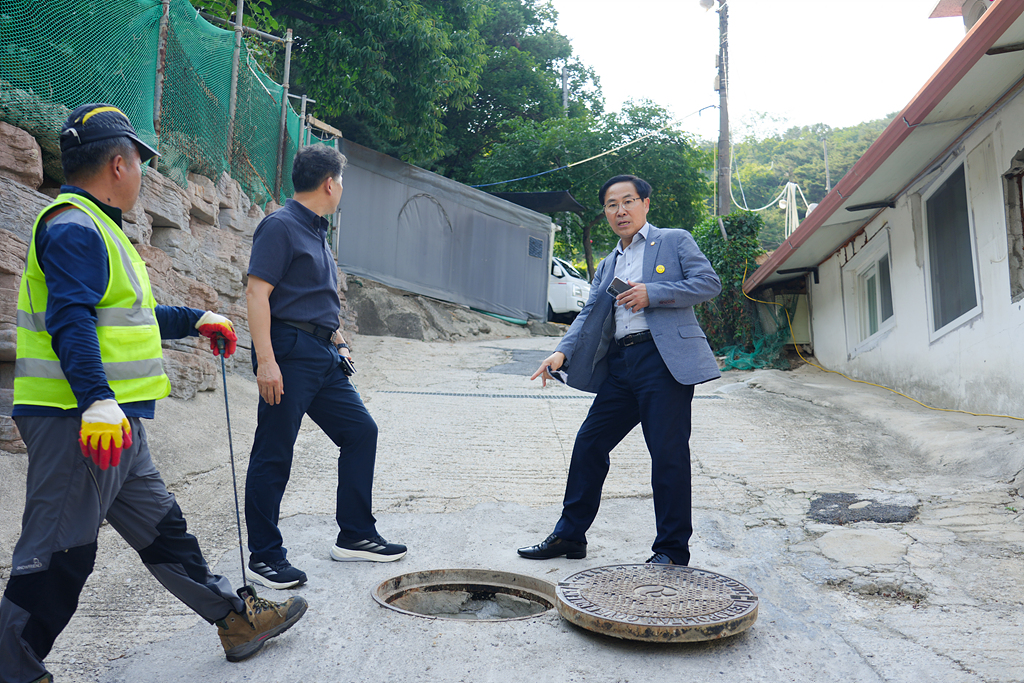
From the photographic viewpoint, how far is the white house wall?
5488mm

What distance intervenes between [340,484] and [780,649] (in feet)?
6.53

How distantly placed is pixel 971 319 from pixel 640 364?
4.18 m

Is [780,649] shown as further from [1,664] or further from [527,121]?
[527,121]

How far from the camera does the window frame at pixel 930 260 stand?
6.00m

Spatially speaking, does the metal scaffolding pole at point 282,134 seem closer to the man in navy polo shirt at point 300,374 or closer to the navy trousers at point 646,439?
the man in navy polo shirt at point 300,374

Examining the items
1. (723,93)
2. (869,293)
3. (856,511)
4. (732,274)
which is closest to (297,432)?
(856,511)

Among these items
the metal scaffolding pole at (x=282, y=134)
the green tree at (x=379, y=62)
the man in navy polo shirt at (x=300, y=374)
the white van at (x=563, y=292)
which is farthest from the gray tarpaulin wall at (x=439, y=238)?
the man in navy polo shirt at (x=300, y=374)

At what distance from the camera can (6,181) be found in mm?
4105

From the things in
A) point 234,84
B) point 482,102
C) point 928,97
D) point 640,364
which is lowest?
point 640,364

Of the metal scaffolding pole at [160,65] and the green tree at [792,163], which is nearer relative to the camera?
the metal scaffolding pole at [160,65]

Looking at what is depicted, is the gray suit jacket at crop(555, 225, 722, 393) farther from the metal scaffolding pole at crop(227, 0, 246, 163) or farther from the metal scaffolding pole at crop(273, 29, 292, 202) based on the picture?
the metal scaffolding pole at crop(273, 29, 292, 202)

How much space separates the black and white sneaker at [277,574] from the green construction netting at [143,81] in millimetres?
2991

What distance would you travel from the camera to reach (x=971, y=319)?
612 cm

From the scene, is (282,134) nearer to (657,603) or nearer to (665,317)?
(665,317)
